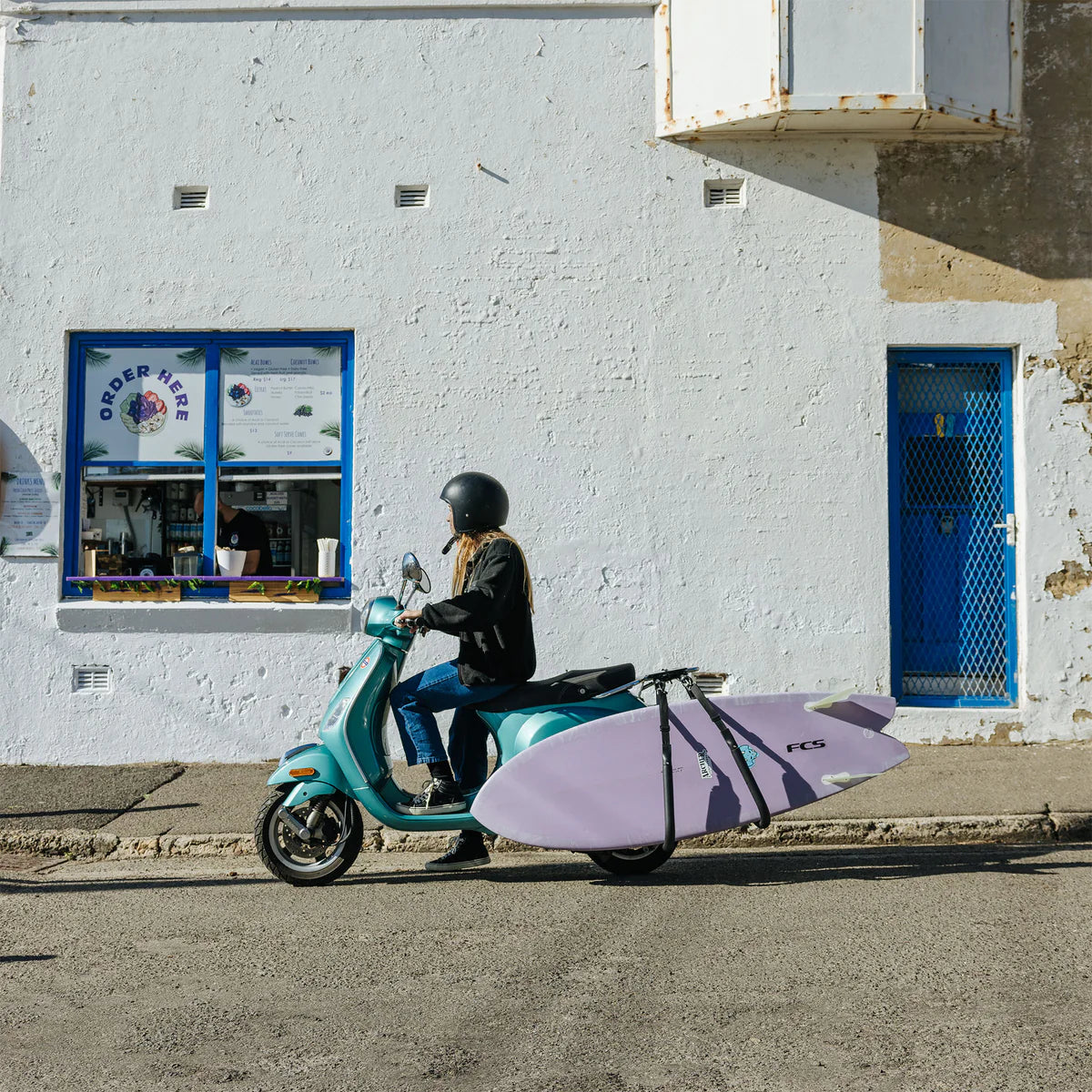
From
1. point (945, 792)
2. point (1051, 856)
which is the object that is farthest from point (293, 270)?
point (1051, 856)

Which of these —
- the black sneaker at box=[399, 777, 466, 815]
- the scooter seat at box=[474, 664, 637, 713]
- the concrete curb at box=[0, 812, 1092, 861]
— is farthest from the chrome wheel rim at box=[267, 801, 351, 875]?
the concrete curb at box=[0, 812, 1092, 861]

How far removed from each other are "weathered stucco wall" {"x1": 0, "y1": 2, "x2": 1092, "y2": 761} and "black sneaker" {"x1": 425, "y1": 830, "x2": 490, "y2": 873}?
297 cm

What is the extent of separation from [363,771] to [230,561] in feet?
12.5

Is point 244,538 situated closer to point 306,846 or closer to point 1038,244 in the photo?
point 306,846

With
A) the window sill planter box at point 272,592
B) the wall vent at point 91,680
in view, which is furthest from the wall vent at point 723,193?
the wall vent at point 91,680

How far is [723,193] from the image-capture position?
30.0ft

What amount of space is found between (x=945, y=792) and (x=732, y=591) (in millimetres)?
2166

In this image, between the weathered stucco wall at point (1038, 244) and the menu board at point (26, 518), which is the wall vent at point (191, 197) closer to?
the menu board at point (26, 518)

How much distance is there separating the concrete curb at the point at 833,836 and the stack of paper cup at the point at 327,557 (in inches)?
106

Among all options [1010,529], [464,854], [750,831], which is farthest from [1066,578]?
[464,854]

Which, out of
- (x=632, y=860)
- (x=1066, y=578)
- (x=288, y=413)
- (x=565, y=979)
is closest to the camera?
(x=565, y=979)

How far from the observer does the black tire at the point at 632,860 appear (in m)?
5.98

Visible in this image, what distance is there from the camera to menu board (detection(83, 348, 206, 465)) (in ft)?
30.5

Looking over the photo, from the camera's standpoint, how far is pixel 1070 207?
902 cm
